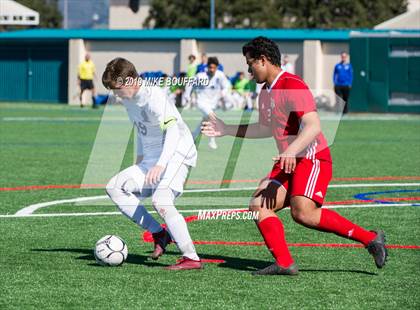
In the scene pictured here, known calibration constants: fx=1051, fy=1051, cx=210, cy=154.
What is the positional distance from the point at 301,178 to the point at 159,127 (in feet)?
4.71

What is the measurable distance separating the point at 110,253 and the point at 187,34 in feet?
139

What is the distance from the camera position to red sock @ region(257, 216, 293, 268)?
29.1 ft

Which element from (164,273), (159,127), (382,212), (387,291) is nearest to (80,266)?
(164,273)

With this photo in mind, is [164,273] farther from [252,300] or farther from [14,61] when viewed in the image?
[14,61]

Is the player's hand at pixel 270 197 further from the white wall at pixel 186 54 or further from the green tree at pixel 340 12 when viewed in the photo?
the green tree at pixel 340 12

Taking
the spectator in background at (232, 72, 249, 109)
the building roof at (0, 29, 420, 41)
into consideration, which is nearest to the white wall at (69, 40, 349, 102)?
the building roof at (0, 29, 420, 41)

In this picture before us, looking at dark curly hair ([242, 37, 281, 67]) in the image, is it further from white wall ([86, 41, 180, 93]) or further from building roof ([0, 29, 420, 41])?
white wall ([86, 41, 180, 93])

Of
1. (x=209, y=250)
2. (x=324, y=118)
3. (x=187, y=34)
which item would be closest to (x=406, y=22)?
(x=324, y=118)

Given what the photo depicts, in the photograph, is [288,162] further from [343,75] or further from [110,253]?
[343,75]

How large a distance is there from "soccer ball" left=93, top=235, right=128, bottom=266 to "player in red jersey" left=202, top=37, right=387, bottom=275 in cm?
127

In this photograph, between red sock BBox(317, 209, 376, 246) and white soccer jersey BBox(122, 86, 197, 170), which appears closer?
red sock BBox(317, 209, 376, 246)

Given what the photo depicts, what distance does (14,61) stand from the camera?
176ft

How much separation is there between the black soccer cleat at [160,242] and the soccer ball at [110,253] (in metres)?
0.35

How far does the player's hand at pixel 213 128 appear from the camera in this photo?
9203 millimetres
